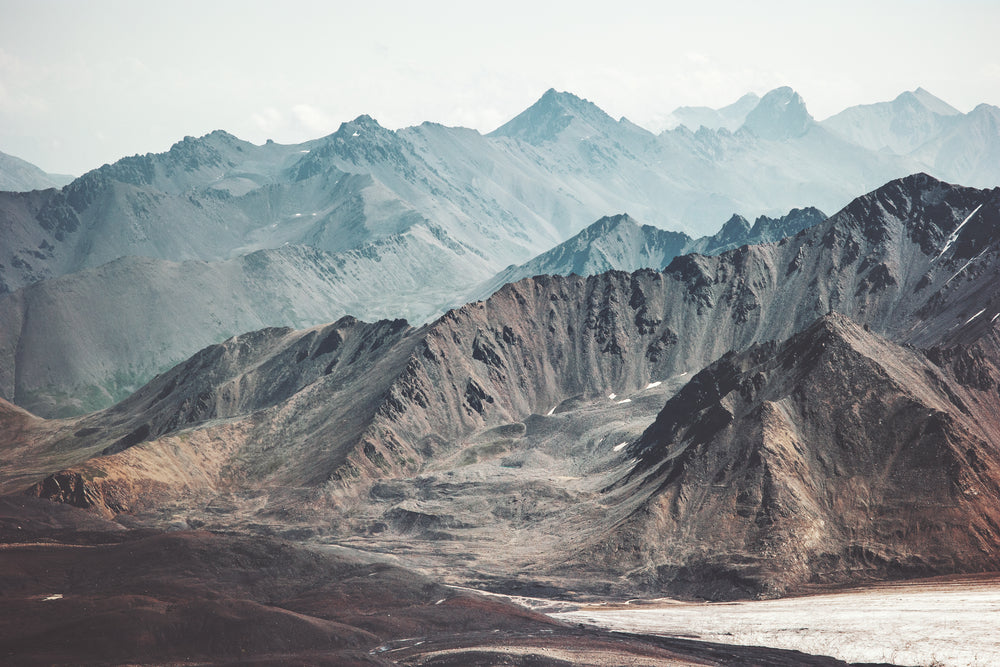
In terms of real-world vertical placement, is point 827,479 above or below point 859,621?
above

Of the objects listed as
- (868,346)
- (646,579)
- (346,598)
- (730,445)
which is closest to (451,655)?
(346,598)

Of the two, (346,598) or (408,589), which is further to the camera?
(408,589)

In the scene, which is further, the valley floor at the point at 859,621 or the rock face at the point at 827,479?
the rock face at the point at 827,479

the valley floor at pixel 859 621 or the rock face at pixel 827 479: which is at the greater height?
the rock face at pixel 827 479

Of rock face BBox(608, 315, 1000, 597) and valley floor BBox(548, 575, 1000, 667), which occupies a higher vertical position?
rock face BBox(608, 315, 1000, 597)

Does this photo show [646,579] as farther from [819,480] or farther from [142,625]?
[142,625]

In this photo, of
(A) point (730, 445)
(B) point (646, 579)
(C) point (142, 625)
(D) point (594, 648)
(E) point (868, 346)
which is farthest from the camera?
(E) point (868, 346)

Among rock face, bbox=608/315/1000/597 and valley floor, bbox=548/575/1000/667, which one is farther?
rock face, bbox=608/315/1000/597

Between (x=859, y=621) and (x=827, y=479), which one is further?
(x=827, y=479)
